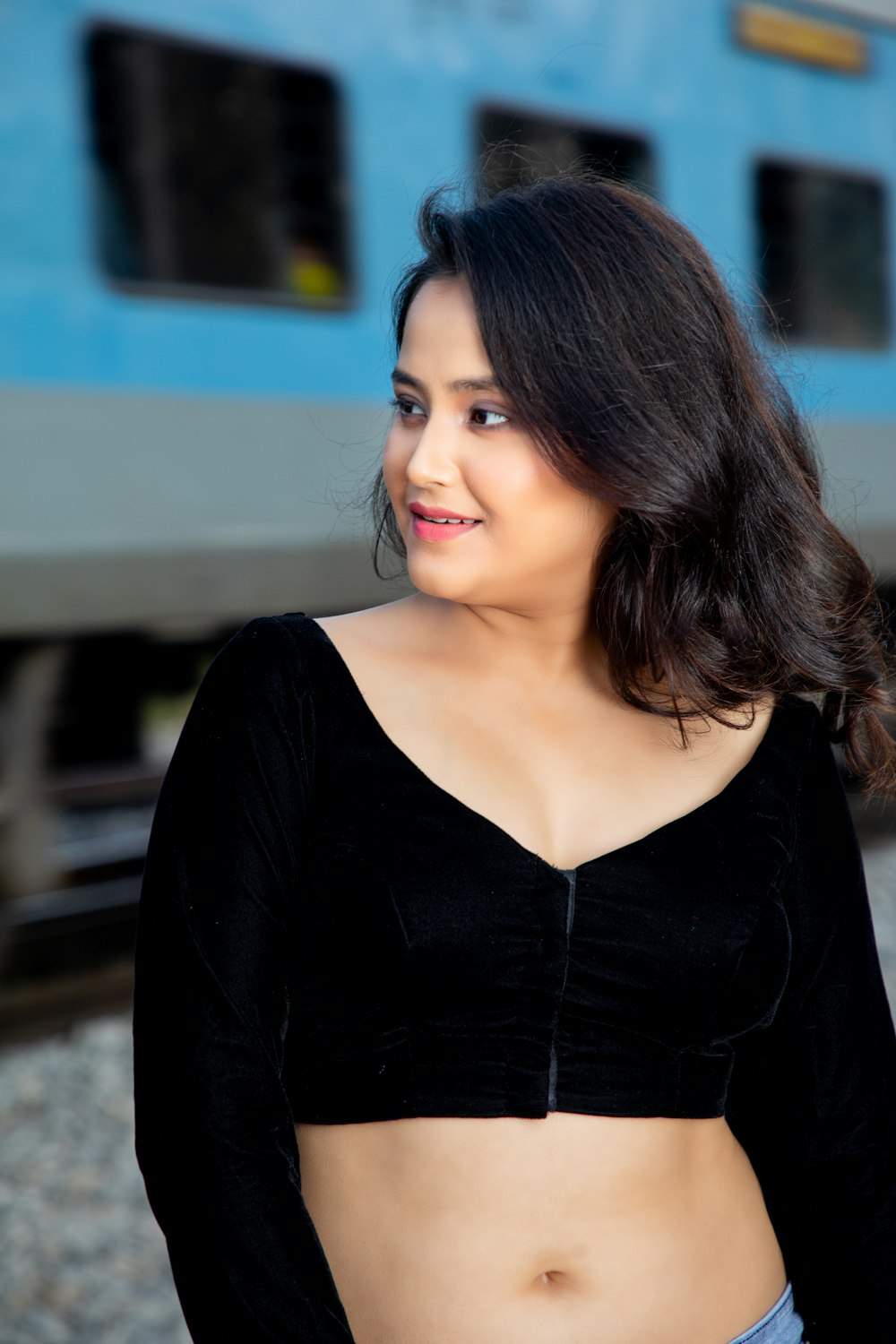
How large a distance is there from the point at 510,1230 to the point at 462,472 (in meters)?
0.72

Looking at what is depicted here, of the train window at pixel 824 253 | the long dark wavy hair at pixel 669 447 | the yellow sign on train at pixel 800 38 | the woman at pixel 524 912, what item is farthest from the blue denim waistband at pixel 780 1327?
the yellow sign on train at pixel 800 38

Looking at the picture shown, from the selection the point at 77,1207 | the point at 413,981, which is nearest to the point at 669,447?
the point at 413,981

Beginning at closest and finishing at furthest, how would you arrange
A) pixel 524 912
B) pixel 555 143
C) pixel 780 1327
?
pixel 524 912 → pixel 780 1327 → pixel 555 143

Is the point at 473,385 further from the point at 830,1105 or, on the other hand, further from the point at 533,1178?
the point at 830,1105

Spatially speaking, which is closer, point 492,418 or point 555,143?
point 492,418

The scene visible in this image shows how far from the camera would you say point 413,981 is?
1.46 meters

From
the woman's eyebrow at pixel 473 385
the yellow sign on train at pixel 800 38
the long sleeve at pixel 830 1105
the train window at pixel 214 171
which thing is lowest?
the long sleeve at pixel 830 1105

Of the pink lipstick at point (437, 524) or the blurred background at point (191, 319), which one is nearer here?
the pink lipstick at point (437, 524)

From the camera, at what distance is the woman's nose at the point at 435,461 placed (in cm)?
147

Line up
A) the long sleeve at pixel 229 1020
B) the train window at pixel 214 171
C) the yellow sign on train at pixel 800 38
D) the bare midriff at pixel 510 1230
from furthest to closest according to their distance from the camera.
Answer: the yellow sign on train at pixel 800 38 < the train window at pixel 214 171 < the bare midriff at pixel 510 1230 < the long sleeve at pixel 229 1020

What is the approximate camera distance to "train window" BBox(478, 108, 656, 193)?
5152mm

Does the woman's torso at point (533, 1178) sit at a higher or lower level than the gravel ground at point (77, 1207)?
higher

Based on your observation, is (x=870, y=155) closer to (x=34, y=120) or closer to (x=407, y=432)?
(x=34, y=120)

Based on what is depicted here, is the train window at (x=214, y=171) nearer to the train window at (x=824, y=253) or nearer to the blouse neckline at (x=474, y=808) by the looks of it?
the train window at (x=824, y=253)
